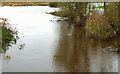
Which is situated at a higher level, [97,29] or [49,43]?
[97,29]

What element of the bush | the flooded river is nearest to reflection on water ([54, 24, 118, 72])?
the flooded river

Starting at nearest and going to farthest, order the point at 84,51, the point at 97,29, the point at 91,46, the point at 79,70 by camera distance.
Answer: the point at 79,70
the point at 84,51
the point at 91,46
the point at 97,29

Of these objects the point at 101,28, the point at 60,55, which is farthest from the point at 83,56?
the point at 101,28

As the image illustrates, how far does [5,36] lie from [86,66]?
5.79m

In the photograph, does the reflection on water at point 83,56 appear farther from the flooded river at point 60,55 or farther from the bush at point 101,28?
the bush at point 101,28

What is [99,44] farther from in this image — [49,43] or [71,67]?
[71,67]

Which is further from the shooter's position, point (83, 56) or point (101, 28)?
point (101, 28)

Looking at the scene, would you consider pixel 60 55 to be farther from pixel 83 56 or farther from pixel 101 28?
pixel 101 28

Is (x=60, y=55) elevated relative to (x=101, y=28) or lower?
lower

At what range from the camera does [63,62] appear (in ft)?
26.8

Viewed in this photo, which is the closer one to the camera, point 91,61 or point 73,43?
point 91,61

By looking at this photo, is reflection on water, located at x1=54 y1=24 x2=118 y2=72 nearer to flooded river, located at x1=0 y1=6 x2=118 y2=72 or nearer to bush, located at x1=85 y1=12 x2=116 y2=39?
flooded river, located at x1=0 y1=6 x2=118 y2=72

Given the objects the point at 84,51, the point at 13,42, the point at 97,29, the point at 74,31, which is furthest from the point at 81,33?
the point at 13,42

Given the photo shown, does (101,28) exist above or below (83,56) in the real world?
above
